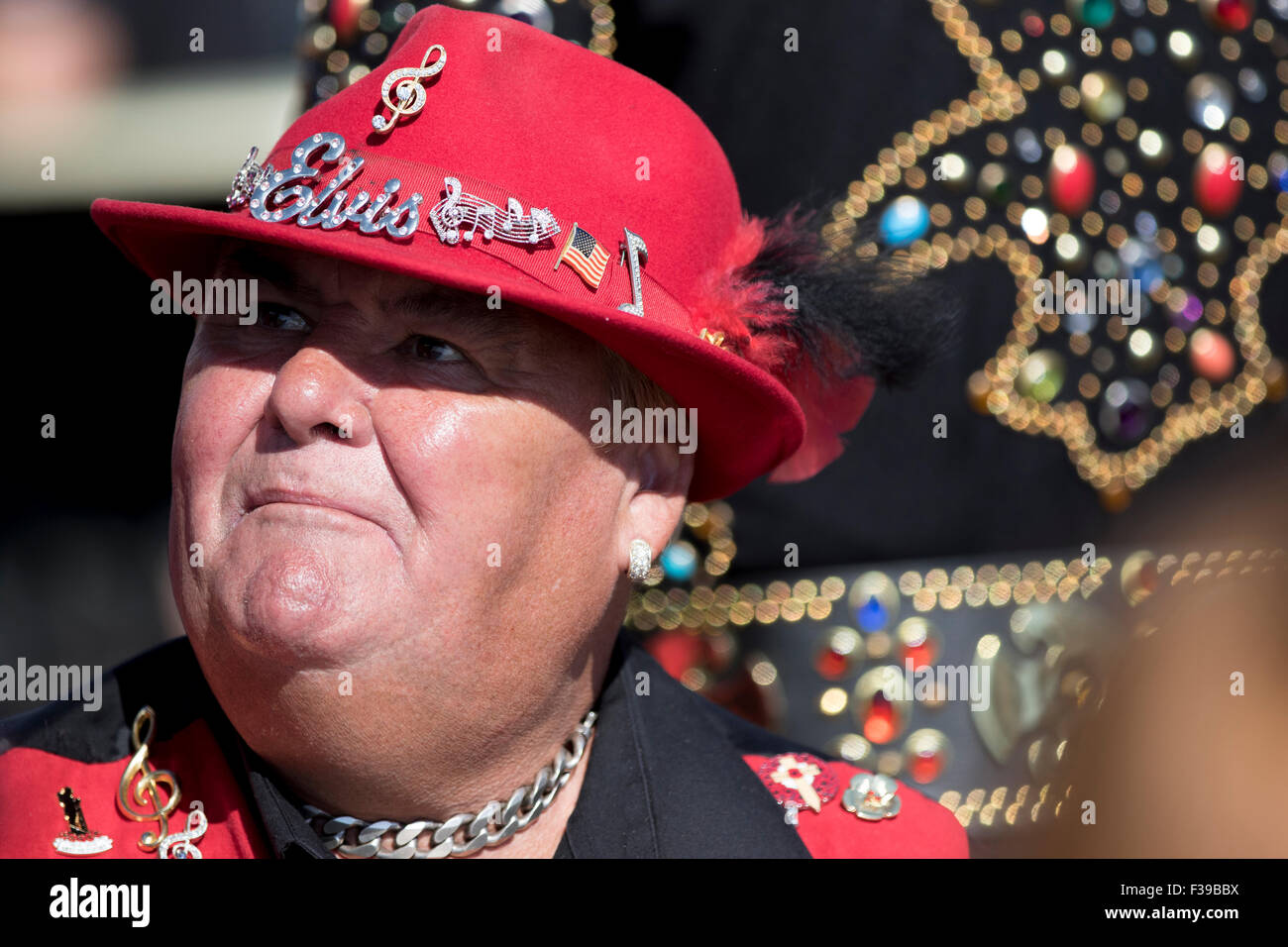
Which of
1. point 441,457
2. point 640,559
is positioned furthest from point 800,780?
point 441,457

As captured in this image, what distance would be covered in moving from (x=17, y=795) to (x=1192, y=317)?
2333 millimetres

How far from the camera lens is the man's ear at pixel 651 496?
1586 millimetres

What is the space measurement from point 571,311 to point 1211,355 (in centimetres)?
183

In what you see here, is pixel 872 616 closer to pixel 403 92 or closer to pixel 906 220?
pixel 906 220

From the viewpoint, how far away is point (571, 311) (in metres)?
1.36

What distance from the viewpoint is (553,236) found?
142 cm

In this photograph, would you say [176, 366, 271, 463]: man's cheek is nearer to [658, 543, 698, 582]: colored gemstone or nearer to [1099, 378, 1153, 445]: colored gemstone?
[658, 543, 698, 582]: colored gemstone

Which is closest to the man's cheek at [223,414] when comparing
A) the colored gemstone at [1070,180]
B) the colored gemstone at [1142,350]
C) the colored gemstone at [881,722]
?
the colored gemstone at [881,722]

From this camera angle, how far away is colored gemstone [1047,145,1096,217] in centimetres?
256

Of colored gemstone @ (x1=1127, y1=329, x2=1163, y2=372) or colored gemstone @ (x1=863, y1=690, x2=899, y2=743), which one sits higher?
colored gemstone @ (x1=1127, y1=329, x2=1163, y2=372)

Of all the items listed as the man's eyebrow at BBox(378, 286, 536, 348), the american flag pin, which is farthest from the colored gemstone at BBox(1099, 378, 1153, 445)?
the man's eyebrow at BBox(378, 286, 536, 348)

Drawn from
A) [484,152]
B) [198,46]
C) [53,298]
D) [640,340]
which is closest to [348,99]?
[484,152]

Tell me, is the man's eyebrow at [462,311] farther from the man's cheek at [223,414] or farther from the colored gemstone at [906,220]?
the colored gemstone at [906,220]
